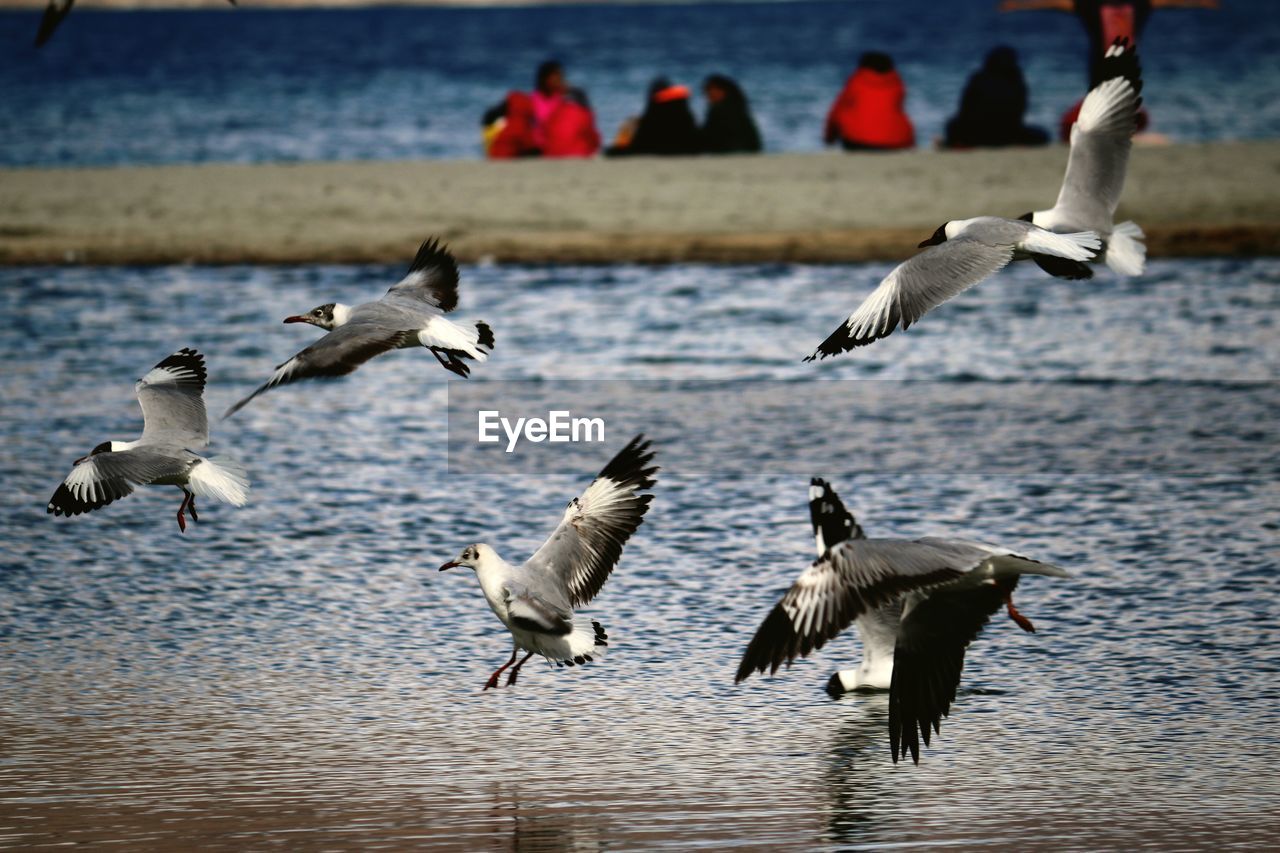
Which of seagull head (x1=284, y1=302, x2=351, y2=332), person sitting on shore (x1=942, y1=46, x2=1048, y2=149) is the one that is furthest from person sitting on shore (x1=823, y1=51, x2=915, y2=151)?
seagull head (x1=284, y1=302, x2=351, y2=332)

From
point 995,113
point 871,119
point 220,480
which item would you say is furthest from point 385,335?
point 871,119

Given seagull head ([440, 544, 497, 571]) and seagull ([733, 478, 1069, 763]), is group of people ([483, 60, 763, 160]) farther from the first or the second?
seagull ([733, 478, 1069, 763])

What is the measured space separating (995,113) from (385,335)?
13.4m

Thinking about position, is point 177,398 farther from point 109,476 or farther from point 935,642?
point 935,642

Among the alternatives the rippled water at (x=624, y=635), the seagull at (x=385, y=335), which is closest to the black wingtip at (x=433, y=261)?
the seagull at (x=385, y=335)

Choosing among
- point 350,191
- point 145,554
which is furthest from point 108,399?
point 350,191

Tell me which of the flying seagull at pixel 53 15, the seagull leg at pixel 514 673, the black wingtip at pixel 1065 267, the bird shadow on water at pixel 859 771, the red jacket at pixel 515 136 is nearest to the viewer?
the bird shadow on water at pixel 859 771

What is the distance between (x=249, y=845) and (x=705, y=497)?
5136mm

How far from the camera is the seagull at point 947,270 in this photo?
836cm

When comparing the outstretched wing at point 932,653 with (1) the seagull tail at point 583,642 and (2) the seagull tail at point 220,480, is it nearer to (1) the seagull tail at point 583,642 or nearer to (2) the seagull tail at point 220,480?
(1) the seagull tail at point 583,642

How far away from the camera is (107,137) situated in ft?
127

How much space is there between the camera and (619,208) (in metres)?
18.5

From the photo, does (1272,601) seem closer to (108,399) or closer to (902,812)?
(902,812)

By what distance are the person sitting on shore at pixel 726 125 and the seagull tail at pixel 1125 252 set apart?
12.1 metres
